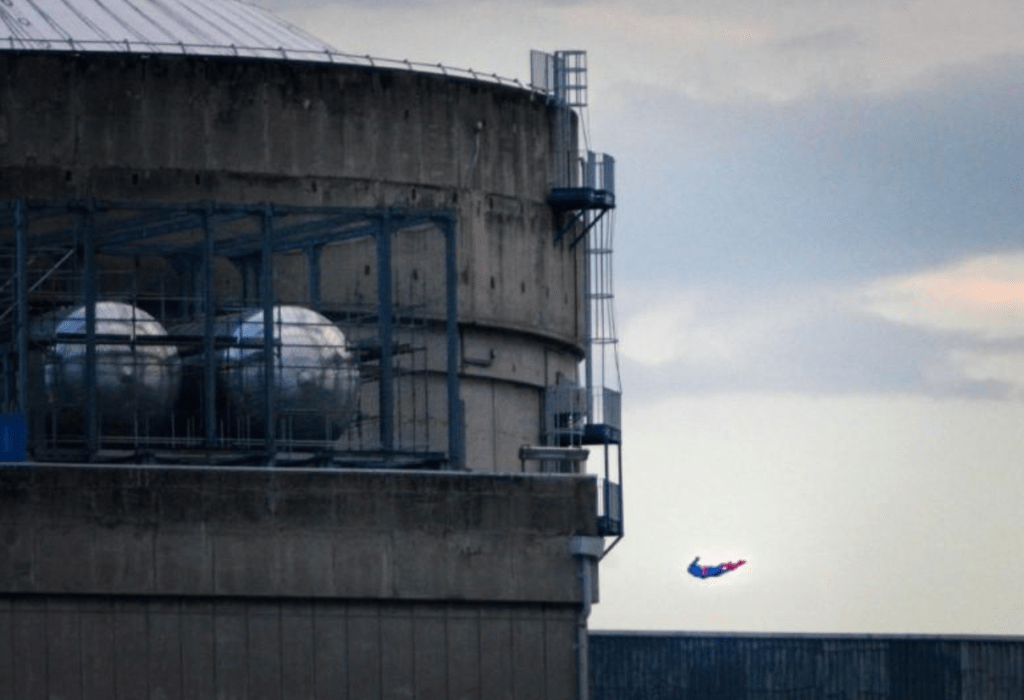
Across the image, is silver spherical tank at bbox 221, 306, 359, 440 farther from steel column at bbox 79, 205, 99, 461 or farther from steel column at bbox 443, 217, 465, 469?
steel column at bbox 79, 205, 99, 461

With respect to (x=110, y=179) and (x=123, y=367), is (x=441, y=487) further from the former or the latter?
(x=110, y=179)

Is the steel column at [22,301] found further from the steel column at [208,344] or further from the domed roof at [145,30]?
the domed roof at [145,30]

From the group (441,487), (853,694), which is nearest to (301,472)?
(441,487)

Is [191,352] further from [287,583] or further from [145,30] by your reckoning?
[145,30]

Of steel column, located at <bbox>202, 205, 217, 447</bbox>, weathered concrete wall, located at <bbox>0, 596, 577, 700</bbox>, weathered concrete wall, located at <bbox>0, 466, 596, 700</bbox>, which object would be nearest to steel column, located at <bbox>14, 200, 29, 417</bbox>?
steel column, located at <bbox>202, 205, 217, 447</bbox>

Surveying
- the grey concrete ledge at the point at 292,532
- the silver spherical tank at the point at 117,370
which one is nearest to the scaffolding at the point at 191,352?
the silver spherical tank at the point at 117,370
